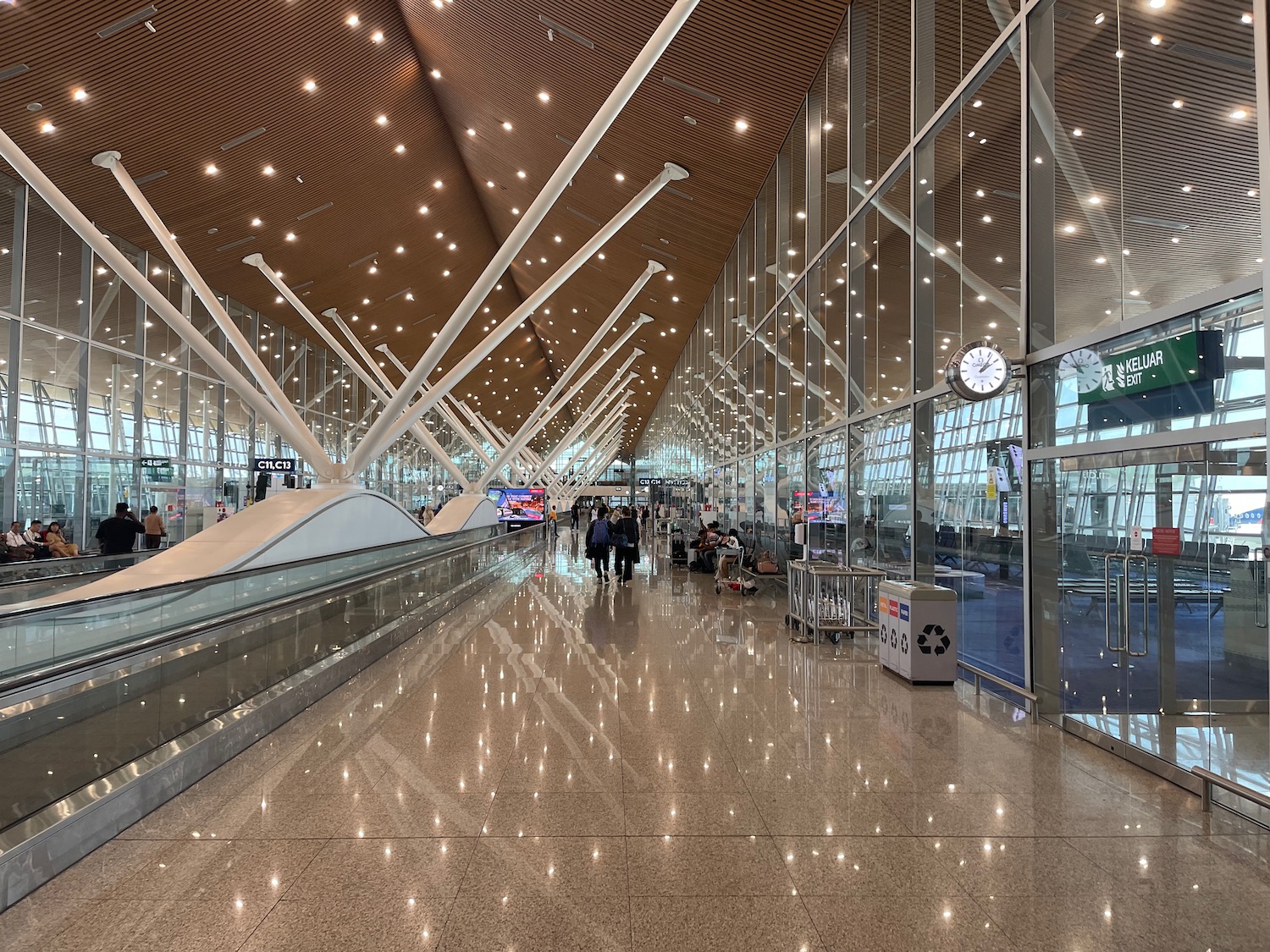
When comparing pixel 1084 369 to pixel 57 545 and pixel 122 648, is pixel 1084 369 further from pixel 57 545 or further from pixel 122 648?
pixel 57 545

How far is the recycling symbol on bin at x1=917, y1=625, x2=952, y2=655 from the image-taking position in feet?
25.6

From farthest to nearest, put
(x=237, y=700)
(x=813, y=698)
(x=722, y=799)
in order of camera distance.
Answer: (x=813, y=698), (x=237, y=700), (x=722, y=799)

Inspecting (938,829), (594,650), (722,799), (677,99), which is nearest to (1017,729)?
(938,829)

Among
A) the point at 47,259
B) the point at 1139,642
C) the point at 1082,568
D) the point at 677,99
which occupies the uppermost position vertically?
the point at 677,99

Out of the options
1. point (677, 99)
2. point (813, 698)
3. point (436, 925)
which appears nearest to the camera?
point (436, 925)

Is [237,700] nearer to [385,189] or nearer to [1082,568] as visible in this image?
[1082,568]

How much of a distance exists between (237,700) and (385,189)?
18.1 meters

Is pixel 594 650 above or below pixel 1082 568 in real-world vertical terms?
below

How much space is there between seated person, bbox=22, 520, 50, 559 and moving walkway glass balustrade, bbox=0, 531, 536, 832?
9276mm

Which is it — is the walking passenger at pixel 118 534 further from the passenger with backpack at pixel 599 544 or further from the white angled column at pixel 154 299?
the passenger with backpack at pixel 599 544

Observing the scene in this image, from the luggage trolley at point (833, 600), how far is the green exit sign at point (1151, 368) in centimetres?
445

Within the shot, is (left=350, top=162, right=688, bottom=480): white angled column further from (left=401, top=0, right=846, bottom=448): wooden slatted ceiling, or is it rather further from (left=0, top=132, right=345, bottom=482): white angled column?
(left=0, top=132, right=345, bottom=482): white angled column

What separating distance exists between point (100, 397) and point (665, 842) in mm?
21596

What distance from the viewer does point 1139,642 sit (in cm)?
617
